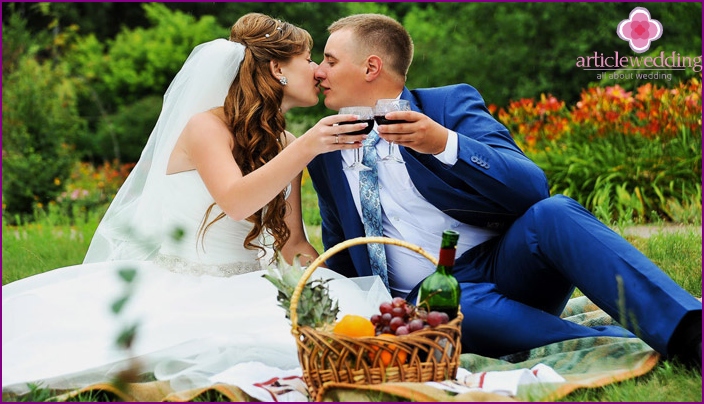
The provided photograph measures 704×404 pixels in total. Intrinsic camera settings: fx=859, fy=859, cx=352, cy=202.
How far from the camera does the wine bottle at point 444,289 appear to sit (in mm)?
3027

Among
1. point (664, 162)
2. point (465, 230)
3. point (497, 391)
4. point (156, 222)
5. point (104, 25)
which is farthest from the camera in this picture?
point (104, 25)

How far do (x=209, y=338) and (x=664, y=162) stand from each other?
4.92 meters

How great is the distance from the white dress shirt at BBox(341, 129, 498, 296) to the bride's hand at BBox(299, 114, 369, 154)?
2.03 feet

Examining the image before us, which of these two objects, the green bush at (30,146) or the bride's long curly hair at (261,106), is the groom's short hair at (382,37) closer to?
the bride's long curly hair at (261,106)

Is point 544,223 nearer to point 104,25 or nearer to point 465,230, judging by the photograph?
point 465,230

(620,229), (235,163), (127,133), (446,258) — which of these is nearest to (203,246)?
(235,163)

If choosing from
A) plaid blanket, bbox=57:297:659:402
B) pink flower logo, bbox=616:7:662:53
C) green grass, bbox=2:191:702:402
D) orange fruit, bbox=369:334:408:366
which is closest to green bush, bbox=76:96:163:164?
green grass, bbox=2:191:702:402

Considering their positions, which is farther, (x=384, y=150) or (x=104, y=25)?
(x=104, y=25)

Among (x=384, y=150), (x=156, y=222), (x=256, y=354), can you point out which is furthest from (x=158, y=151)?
(x=256, y=354)

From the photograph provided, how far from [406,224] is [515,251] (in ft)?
2.18

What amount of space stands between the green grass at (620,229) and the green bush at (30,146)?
0.70 m

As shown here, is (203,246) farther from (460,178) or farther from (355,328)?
(355,328)

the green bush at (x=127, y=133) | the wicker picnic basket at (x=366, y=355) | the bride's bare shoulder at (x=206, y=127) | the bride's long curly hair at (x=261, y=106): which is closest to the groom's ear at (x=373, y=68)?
the bride's long curly hair at (x=261, y=106)

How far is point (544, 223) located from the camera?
3.53 metres
